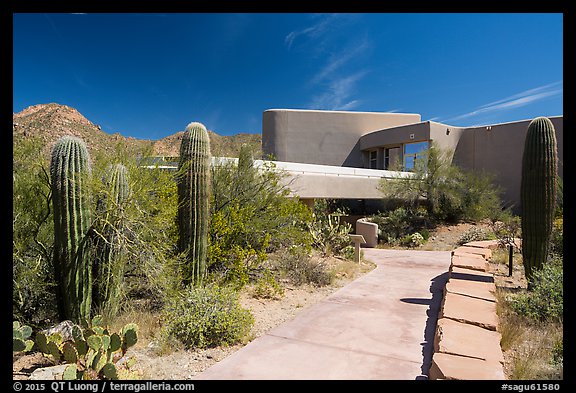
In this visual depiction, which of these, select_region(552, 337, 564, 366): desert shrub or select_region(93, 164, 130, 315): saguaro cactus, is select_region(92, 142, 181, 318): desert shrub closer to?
select_region(93, 164, 130, 315): saguaro cactus

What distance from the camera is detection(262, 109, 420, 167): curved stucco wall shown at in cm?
2869

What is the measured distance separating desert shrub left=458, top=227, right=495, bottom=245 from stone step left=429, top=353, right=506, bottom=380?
1278 cm

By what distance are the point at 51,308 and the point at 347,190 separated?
1305cm

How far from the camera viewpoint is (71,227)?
174 inches

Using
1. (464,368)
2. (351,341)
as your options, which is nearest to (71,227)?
(351,341)

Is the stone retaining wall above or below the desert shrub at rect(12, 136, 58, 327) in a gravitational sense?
below

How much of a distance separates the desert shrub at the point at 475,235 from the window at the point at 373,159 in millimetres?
12592

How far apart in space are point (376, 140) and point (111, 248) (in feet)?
78.7

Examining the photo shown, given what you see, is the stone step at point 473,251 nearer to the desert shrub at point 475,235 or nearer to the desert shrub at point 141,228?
the desert shrub at point 475,235

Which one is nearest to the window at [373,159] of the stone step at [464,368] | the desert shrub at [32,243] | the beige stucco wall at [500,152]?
the beige stucco wall at [500,152]

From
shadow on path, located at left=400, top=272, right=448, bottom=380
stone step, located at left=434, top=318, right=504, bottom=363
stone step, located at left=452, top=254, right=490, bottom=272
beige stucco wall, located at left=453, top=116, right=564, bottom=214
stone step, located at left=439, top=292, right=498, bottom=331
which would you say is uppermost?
beige stucco wall, located at left=453, top=116, right=564, bottom=214

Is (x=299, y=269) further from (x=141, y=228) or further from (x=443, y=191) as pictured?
(x=443, y=191)

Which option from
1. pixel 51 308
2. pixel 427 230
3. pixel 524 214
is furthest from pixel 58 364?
pixel 427 230

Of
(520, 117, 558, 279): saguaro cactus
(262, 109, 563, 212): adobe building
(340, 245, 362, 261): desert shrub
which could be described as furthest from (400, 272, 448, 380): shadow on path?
(262, 109, 563, 212): adobe building
